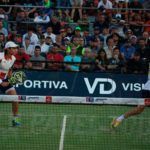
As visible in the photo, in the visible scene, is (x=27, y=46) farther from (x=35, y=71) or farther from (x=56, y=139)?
(x=56, y=139)

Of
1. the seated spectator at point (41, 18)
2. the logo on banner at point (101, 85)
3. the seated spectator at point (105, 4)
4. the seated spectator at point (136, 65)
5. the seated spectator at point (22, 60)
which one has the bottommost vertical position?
the logo on banner at point (101, 85)

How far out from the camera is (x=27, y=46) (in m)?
19.4

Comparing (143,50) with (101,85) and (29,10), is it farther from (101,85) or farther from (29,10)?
(29,10)

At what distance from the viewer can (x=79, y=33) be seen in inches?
770

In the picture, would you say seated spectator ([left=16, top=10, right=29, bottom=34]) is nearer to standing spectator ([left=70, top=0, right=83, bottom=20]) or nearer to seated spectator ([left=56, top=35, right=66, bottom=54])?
standing spectator ([left=70, top=0, right=83, bottom=20])

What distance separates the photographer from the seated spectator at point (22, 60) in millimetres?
17531

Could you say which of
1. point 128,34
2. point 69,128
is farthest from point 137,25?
point 69,128

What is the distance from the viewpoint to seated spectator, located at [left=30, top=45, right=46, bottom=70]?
17.7m

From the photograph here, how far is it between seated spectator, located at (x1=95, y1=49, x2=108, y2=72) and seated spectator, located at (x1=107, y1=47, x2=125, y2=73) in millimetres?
144

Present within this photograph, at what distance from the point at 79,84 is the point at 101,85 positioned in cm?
64

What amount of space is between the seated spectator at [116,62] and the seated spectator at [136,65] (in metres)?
0.20

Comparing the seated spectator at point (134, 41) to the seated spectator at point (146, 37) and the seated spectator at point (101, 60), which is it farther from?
the seated spectator at point (101, 60)

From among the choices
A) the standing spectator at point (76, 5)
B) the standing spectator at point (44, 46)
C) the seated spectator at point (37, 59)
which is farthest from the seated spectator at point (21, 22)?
the seated spectator at point (37, 59)

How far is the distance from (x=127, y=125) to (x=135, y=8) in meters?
8.34
